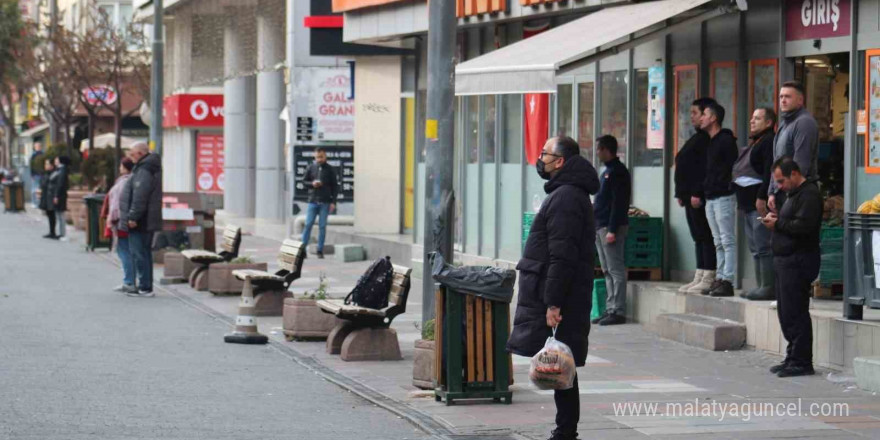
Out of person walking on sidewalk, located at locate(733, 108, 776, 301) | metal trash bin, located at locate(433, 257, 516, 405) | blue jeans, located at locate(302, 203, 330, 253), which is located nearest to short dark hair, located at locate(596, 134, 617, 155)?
person walking on sidewalk, located at locate(733, 108, 776, 301)

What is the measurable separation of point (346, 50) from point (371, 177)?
2252 mm

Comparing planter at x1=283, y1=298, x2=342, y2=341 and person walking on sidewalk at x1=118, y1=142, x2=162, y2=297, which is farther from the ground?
person walking on sidewalk at x1=118, y1=142, x2=162, y2=297

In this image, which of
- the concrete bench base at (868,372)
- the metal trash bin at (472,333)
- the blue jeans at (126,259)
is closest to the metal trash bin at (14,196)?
the blue jeans at (126,259)

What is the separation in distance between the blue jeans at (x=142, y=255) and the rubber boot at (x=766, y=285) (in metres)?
8.17

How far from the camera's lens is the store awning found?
13.8 m

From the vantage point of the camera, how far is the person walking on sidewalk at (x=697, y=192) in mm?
14367

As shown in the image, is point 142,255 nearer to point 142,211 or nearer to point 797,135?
point 142,211

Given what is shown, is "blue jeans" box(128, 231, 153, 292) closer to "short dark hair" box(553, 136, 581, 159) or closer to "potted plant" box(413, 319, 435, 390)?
"potted plant" box(413, 319, 435, 390)

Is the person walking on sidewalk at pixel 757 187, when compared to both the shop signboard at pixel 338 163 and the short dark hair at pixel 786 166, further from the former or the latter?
the shop signboard at pixel 338 163

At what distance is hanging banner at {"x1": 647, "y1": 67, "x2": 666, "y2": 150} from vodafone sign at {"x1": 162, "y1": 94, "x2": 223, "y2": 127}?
31.4 metres

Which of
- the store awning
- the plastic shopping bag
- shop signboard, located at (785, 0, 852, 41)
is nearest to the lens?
the plastic shopping bag

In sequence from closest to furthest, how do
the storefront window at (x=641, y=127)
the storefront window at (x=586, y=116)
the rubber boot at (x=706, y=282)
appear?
the rubber boot at (x=706, y=282) → the storefront window at (x=641, y=127) → the storefront window at (x=586, y=116)

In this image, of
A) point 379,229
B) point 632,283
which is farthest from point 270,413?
point 379,229

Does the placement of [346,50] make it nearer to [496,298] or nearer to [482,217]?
[482,217]
